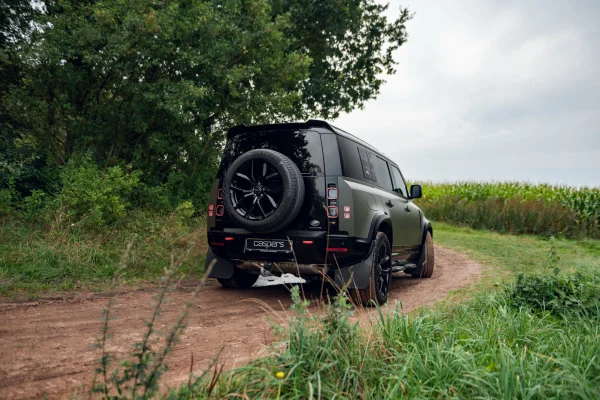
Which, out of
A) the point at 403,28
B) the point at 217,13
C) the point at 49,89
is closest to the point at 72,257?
the point at 49,89

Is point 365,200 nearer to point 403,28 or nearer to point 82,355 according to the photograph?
point 82,355

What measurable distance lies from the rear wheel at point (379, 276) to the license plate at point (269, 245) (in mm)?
950

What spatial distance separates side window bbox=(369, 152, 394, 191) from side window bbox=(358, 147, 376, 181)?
181 mm

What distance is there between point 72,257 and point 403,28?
53.5 feet

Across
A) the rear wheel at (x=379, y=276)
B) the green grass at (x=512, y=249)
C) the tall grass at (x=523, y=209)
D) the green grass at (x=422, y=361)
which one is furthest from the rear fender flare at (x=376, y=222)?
the tall grass at (x=523, y=209)

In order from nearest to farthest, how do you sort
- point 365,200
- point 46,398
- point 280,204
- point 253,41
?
point 46,398 → point 280,204 → point 365,200 → point 253,41

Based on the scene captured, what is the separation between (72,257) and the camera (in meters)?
6.86

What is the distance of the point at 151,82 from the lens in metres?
10.2

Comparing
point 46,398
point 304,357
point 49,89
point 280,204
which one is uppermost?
Answer: point 49,89

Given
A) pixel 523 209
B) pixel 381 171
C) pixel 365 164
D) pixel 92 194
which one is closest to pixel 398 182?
pixel 381 171

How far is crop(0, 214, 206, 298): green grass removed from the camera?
6.20 metres

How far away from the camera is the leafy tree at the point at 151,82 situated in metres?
9.14

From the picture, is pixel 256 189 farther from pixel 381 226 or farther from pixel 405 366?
pixel 405 366

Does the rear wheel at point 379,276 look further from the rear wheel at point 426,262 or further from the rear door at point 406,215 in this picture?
the rear wheel at point 426,262
